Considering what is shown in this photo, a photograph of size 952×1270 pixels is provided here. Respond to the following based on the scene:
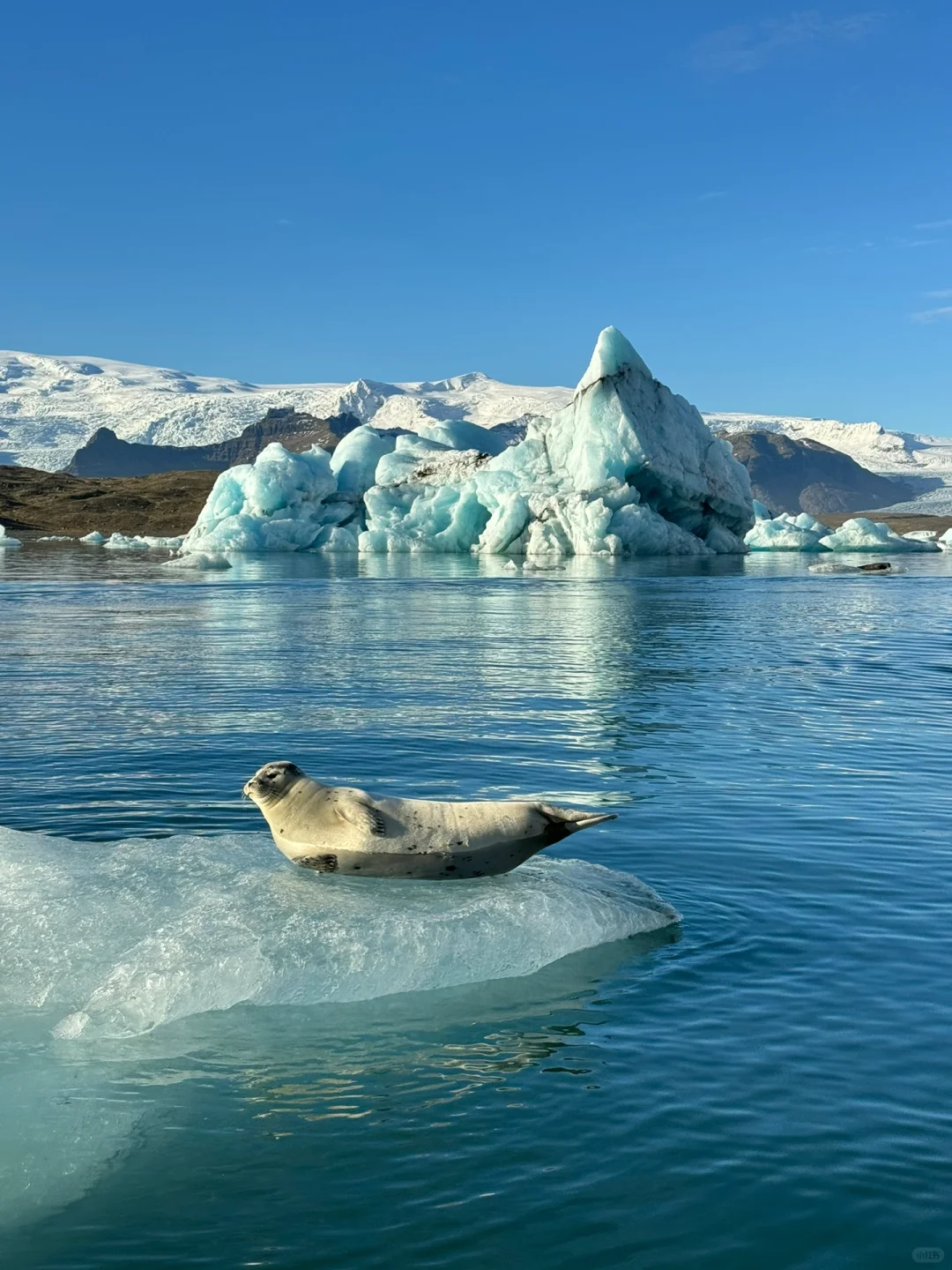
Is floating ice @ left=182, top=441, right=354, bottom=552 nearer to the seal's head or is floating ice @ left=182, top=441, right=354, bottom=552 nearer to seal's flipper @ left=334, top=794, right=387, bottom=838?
the seal's head

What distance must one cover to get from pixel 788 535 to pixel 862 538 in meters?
5.20

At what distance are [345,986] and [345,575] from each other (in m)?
47.3

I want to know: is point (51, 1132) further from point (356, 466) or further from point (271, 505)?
point (356, 466)

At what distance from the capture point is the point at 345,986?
6.77m

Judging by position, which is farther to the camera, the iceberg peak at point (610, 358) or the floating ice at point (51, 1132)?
the iceberg peak at point (610, 358)

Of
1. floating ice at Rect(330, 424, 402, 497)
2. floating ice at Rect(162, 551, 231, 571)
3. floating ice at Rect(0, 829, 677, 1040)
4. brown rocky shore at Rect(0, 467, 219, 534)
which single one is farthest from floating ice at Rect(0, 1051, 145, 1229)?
brown rocky shore at Rect(0, 467, 219, 534)

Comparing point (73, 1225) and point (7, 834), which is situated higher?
point (7, 834)

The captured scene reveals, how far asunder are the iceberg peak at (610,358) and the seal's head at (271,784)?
55.6 metres

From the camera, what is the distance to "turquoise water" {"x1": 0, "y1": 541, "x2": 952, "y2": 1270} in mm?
4789

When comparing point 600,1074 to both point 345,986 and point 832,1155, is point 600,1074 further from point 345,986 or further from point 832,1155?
point 345,986

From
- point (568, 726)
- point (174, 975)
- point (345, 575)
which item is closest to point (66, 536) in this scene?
point (345, 575)

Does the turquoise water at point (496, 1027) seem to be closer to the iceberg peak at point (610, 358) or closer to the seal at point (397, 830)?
the seal at point (397, 830)

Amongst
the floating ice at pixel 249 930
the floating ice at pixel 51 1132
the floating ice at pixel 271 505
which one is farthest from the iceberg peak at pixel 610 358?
the floating ice at pixel 51 1132

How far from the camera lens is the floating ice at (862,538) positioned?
8381cm
